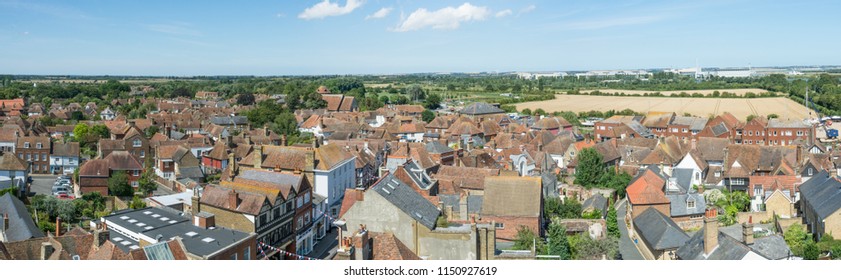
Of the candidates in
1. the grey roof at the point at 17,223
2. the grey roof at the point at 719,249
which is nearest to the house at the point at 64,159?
the grey roof at the point at 17,223

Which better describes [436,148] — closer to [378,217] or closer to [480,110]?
[378,217]

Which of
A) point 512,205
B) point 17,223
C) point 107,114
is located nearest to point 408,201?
point 512,205

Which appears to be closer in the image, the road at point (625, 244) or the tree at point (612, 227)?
the road at point (625, 244)

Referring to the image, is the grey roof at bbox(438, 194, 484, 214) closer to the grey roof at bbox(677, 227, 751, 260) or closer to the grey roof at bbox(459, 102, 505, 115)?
the grey roof at bbox(677, 227, 751, 260)

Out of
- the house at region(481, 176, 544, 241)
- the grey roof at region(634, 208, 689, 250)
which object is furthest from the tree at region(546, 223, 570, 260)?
the grey roof at region(634, 208, 689, 250)

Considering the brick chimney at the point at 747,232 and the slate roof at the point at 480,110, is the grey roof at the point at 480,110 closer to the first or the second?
the slate roof at the point at 480,110

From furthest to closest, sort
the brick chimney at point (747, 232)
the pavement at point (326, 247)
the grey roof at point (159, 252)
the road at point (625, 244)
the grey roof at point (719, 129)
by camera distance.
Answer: the grey roof at point (719, 129) → the road at point (625, 244) → the pavement at point (326, 247) → the brick chimney at point (747, 232) → the grey roof at point (159, 252)
